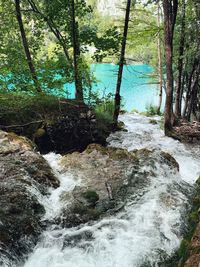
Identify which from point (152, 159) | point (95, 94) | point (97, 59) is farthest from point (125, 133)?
point (152, 159)

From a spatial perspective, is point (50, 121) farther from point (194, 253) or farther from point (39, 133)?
point (194, 253)

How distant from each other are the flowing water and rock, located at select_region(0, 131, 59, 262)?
0.20 meters

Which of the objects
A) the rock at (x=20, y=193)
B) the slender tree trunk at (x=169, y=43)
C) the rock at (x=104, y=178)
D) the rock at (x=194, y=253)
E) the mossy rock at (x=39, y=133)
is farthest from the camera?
the slender tree trunk at (x=169, y=43)

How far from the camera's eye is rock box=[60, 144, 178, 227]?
525 cm

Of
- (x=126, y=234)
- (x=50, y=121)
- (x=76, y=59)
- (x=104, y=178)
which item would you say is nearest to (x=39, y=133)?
(x=50, y=121)

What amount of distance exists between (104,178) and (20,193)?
185 centimetres

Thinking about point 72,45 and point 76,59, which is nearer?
point 76,59

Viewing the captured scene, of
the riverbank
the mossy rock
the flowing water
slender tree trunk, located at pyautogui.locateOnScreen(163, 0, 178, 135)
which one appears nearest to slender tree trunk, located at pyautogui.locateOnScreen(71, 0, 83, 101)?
the riverbank

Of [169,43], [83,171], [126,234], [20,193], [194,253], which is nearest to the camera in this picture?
[194,253]

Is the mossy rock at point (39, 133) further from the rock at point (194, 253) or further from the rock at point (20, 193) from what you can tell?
the rock at point (194, 253)

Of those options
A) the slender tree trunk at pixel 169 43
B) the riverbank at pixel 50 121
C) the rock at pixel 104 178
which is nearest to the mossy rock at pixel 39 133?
the riverbank at pixel 50 121

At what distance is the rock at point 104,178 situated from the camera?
5.25m

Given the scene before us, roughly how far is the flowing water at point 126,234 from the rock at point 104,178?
0.17 metres

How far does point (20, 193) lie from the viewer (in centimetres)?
515
